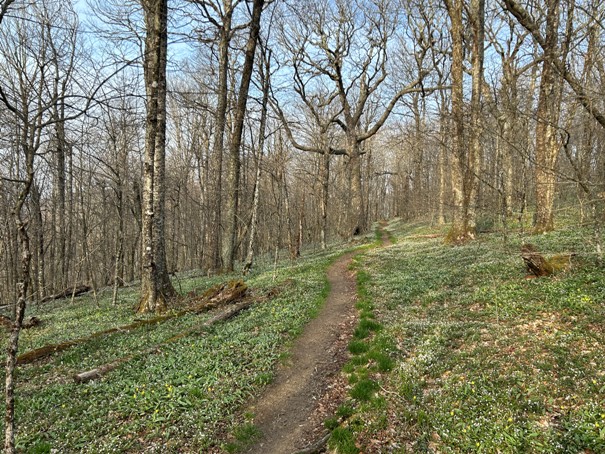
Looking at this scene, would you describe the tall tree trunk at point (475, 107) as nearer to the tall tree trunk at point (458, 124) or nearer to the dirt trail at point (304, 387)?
the tall tree trunk at point (458, 124)

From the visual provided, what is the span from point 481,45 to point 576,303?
1453 cm

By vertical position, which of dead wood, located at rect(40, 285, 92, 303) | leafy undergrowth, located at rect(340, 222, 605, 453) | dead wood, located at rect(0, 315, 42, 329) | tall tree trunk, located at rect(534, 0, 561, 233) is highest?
tall tree trunk, located at rect(534, 0, 561, 233)

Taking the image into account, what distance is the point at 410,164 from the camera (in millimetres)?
52812

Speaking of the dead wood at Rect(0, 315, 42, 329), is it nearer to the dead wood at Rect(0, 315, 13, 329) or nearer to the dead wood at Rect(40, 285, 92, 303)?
the dead wood at Rect(0, 315, 13, 329)

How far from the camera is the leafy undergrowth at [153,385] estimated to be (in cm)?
558

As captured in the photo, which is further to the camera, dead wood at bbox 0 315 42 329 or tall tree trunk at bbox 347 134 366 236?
tall tree trunk at bbox 347 134 366 236

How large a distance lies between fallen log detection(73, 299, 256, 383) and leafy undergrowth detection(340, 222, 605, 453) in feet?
14.4

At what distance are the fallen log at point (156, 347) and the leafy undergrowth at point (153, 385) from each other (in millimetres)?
189

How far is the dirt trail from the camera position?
5.73 metres

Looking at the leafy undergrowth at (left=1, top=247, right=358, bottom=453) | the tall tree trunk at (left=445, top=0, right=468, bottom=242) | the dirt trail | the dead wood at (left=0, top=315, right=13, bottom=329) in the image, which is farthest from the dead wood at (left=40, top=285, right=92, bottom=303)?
the tall tree trunk at (left=445, top=0, right=468, bottom=242)

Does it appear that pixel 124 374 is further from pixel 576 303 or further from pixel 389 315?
pixel 576 303

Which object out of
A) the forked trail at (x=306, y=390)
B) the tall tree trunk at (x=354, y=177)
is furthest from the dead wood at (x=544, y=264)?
the tall tree trunk at (x=354, y=177)

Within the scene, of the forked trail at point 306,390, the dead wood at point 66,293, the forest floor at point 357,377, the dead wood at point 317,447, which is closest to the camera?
the forest floor at point 357,377

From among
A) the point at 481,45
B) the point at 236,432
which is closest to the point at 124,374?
the point at 236,432
